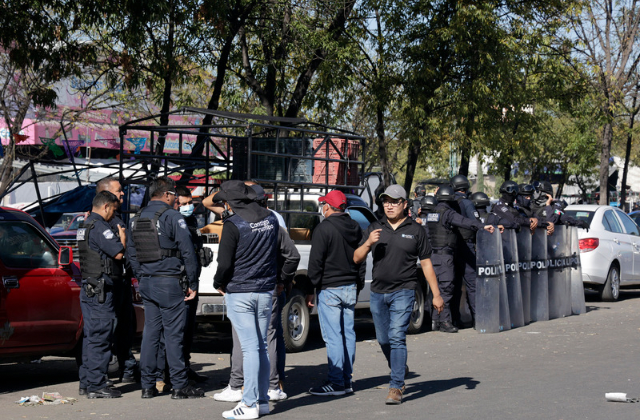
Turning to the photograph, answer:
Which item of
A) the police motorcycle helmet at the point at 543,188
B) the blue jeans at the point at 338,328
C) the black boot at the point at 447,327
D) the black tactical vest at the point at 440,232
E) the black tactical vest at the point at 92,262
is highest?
the police motorcycle helmet at the point at 543,188

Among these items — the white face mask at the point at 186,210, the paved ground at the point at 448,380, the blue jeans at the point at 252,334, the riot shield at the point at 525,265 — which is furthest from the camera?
the riot shield at the point at 525,265

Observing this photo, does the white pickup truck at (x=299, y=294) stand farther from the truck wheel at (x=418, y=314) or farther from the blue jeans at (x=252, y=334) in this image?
the blue jeans at (x=252, y=334)

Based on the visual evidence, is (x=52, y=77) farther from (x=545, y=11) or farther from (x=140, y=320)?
(x=545, y=11)

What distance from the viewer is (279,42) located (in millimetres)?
17031

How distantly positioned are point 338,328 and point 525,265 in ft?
18.6

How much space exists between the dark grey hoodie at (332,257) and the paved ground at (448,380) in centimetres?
104

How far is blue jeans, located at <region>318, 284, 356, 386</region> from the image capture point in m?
7.25

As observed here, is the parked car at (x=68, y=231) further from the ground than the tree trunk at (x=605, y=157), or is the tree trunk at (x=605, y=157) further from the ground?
the tree trunk at (x=605, y=157)

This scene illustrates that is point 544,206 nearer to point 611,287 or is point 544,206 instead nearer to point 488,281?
point 488,281

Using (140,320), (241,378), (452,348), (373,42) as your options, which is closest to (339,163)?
(452,348)

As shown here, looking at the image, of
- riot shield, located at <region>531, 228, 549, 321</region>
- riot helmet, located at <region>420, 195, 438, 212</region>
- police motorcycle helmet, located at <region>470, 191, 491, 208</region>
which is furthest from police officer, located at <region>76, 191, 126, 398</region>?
riot shield, located at <region>531, 228, 549, 321</region>

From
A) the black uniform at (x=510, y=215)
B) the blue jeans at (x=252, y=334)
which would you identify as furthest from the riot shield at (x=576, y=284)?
the blue jeans at (x=252, y=334)

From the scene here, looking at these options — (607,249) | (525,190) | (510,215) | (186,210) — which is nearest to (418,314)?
(510,215)

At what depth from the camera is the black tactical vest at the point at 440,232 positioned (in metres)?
11.6
